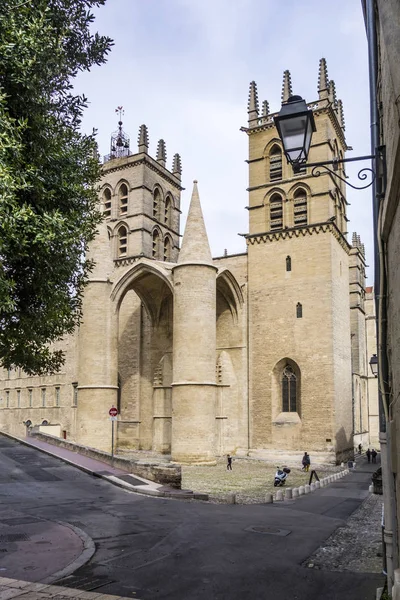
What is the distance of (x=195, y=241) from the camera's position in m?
25.7

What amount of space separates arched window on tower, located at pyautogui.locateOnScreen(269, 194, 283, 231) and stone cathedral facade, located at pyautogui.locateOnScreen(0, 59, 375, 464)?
0.19ft

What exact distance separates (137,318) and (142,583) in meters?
25.7

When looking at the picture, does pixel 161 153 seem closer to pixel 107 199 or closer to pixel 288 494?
pixel 107 199

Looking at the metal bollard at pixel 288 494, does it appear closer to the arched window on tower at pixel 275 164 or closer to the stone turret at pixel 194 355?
the stone turret at pixel 194 355

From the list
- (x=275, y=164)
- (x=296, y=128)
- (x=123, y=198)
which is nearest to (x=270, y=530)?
(x=296, y=128)

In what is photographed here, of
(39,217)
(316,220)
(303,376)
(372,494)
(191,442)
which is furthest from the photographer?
(316,220)

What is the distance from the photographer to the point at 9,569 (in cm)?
711

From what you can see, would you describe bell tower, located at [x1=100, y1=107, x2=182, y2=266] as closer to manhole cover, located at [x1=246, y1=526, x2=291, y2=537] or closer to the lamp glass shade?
manhole cover, located at [x1=246, y1=526, x2=291, y2=537]

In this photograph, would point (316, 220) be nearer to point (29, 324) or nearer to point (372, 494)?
point (372, 494)

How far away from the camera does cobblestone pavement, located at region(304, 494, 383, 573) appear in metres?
7.66

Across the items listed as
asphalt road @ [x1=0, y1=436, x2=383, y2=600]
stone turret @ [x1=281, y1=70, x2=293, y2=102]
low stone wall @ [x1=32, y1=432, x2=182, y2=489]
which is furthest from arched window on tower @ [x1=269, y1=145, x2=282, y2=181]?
asphalt road @ [x1=0, y1=436, x2=383, y2=600]

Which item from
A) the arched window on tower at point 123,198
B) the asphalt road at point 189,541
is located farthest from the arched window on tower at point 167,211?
the asphalt road at point 189,541

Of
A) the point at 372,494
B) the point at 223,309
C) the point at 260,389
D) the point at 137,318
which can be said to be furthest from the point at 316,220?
the point at 372,494

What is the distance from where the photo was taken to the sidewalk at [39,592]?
234 inches
